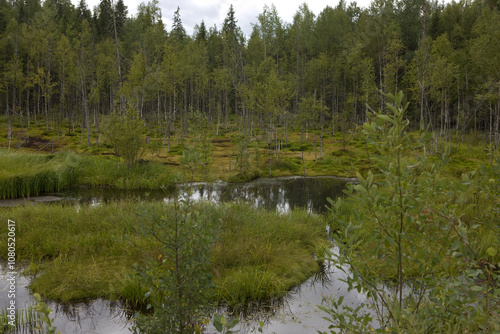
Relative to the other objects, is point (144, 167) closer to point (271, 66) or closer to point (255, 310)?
point (255, 310)

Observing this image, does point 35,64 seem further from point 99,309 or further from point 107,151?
point 99,309

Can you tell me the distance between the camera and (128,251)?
21.5 ft

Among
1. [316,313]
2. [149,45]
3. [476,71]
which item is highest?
[149,45]

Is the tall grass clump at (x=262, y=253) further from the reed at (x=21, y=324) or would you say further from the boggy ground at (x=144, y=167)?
the reed at (x=21, y=324)

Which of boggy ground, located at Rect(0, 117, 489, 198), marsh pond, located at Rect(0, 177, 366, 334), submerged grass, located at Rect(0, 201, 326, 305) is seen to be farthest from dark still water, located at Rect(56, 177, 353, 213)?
marsh pond, located at Rect(0, 177, 366, 334)

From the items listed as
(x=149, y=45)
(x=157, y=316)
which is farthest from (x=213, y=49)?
(x=157, y=316)

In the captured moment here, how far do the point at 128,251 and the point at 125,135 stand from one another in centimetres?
1091

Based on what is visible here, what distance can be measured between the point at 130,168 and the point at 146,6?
51.5 metres

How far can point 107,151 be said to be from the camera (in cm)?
2525

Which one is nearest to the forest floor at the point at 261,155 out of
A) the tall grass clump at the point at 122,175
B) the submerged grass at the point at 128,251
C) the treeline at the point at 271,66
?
the tall grass clump at the point at 122,175

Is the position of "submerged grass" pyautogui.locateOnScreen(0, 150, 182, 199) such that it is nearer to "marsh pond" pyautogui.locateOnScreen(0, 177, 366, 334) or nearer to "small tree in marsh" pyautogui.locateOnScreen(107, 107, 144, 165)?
"small tree in marsh" pyautogui.locateOnScreen(107, 107, 144, 165)

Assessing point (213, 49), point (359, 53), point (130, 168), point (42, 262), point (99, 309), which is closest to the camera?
point (99, 309)

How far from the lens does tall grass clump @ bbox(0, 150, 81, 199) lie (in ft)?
42.1

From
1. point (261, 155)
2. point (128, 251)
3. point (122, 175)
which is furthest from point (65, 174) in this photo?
point (261, 155)
